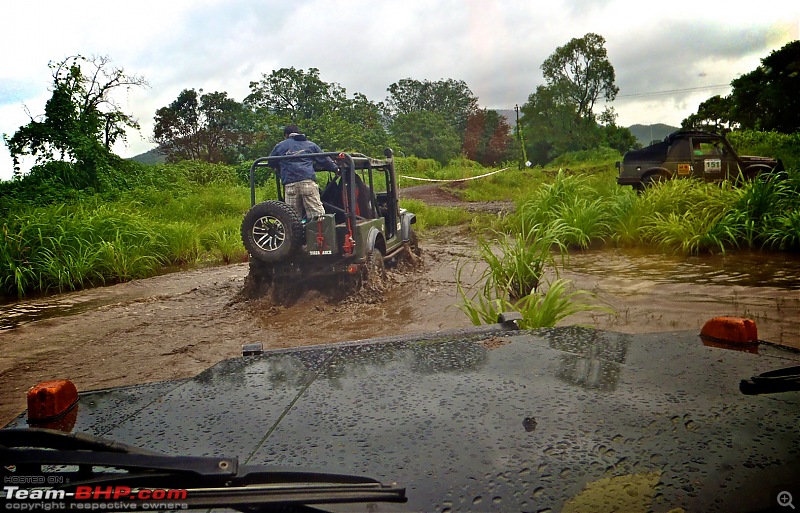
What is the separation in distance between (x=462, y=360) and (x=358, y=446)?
445 millimetres

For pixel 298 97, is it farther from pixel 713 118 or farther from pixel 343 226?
pixel 713 118

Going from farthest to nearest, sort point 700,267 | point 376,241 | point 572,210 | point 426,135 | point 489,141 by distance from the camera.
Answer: point 489,141, point 426,135, point 572,210, point 376,241, point 700,267

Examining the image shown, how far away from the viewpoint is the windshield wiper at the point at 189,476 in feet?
2.15

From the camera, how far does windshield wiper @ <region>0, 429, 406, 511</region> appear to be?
655mm

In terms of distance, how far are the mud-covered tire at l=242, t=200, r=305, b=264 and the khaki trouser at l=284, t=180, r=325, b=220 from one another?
1.29ft

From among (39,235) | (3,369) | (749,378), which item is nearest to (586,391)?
(749,378)

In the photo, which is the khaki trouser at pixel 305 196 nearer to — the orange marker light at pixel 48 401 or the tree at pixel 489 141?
the orange marker light at pixel 48 401

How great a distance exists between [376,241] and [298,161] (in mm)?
1236

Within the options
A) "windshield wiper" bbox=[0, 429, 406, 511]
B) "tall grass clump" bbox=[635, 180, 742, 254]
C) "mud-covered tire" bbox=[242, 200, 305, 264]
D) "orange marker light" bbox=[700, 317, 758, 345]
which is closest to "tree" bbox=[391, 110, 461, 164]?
"tall grass clump" bbox=[635, 180, 742, 254]

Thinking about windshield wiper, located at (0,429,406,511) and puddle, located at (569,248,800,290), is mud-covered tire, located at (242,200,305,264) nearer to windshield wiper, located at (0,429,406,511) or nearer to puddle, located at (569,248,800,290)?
puddle, located at (569,248,800,290)

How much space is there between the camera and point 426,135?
16156mm

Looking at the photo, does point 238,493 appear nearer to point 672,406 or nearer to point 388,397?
point 388,397

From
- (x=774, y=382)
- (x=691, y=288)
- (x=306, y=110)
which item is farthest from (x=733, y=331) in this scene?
(x=306, y=110)

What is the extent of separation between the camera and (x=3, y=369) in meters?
4.38
